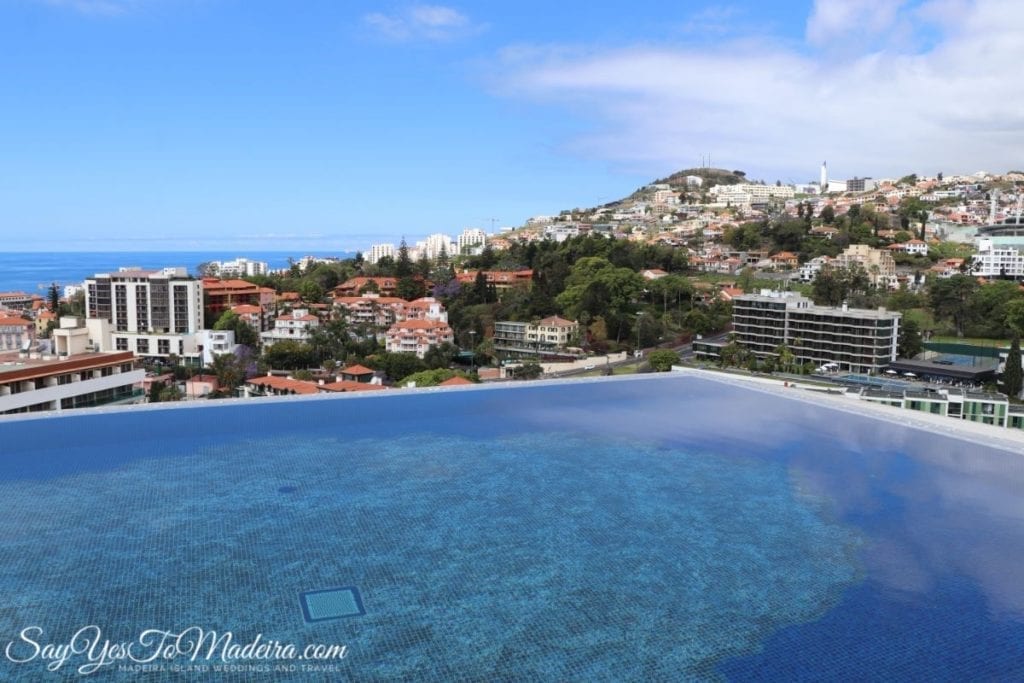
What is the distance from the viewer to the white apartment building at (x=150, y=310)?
21.5 metres

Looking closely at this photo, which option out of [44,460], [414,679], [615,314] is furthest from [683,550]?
[615,314]

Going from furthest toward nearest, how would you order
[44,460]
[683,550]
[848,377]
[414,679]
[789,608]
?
1. [848,377]
2. [44,460]
3. [683,550]
4. [789,608]
5. [414,679]

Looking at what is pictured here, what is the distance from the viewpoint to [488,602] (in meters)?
3.71

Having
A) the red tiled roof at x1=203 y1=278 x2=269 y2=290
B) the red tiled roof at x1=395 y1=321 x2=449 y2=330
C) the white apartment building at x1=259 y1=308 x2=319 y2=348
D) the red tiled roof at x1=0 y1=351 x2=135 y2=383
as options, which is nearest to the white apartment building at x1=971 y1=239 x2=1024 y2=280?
the red tiled roof at x1=395 y1=321 x2=449 y2=330

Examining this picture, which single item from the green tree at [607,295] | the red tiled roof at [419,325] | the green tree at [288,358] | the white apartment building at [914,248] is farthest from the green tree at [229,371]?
the white apartment building at [914,248]

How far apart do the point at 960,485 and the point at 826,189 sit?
73.7 m

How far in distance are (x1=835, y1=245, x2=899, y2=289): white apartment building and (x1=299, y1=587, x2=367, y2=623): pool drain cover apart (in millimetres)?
25483

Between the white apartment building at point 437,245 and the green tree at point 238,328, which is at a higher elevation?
the white apartment building at point 437,245

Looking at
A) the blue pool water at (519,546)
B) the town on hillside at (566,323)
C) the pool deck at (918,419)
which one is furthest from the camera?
the town on hillside at (566,323)

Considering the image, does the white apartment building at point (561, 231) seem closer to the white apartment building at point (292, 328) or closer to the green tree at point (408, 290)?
the green tree at point (408, 290)

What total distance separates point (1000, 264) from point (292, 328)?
24477 millimetres

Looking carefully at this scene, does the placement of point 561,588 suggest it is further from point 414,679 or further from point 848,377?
point 848,377

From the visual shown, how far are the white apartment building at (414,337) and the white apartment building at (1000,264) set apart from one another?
19587 mm

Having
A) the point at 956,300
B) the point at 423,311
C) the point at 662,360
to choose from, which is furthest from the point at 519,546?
the point at 956,300
